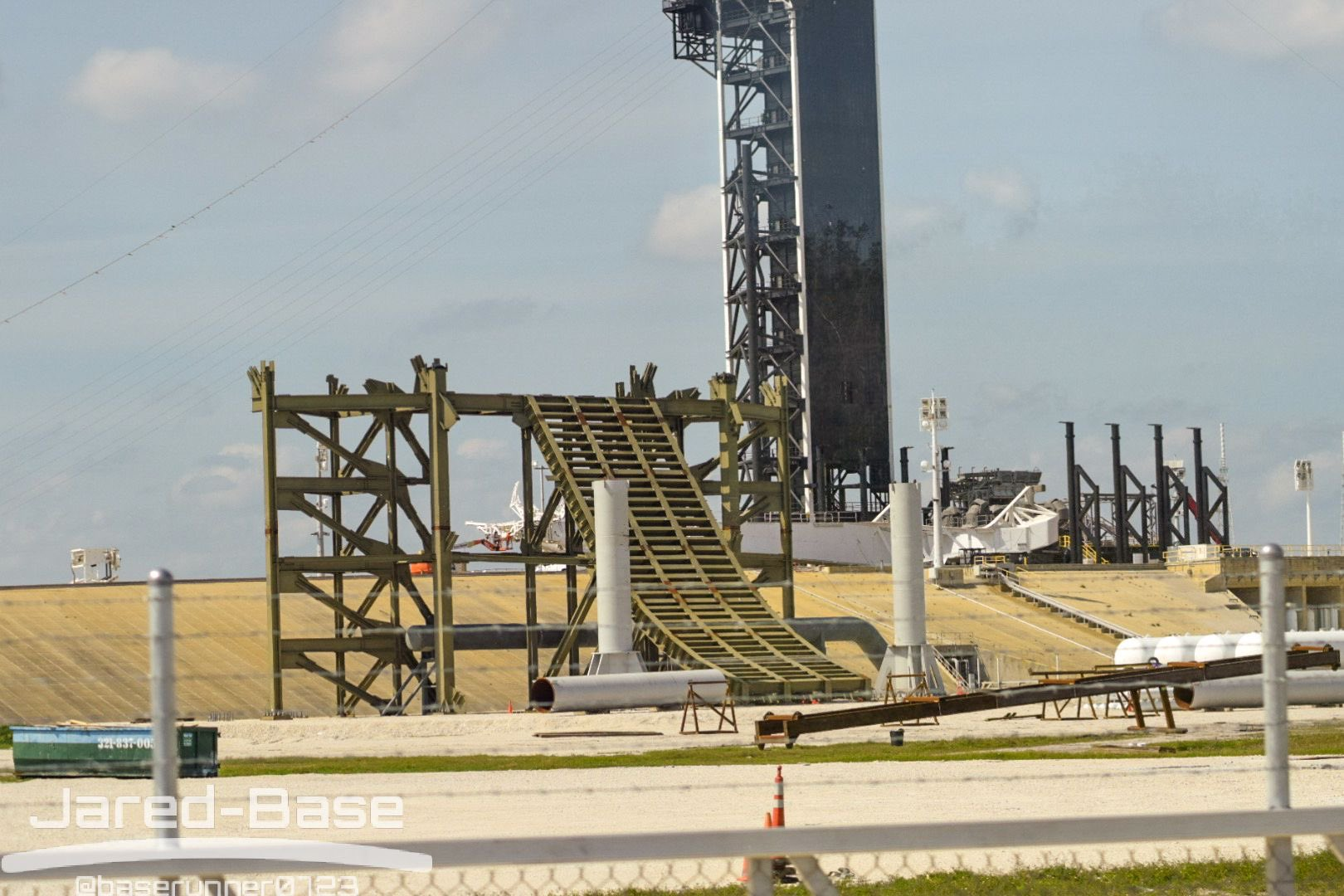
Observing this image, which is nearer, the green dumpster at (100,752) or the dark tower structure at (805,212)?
the green dumpster at (100,752)

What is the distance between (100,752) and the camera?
22.8 metres

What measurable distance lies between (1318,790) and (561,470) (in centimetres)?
2345

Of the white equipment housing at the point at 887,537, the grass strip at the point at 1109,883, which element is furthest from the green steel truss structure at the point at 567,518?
the white equipment housing at the point at 887,537

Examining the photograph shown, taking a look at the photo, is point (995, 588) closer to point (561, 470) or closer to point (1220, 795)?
point (561, 470)

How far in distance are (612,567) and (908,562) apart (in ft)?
18.2

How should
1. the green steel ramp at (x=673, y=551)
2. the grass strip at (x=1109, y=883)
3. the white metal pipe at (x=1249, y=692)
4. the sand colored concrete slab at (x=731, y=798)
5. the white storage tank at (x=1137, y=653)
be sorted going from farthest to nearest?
the white storage tank at (x=1137, y=653) < the green steel ramp at (x=673, y=551) < the white metal pipe at (x=1249, y=692) < the sand colored concrete slab at (x=731, y=798) < the grass strip at (x=1109, y=883)

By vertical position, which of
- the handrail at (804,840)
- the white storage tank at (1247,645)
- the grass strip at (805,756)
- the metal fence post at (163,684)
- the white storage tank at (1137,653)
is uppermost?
the metal fence post at (163,684)

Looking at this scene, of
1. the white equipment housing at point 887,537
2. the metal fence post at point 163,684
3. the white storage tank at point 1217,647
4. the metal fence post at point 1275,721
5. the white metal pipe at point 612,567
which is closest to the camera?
the metal fence post at point 163,684

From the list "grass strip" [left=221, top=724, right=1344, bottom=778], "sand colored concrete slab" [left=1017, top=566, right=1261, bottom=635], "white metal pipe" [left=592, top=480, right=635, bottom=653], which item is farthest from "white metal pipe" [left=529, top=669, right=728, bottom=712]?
"sand colored concrete slab" [left=1017, top=566, right=1261, bottom=635]

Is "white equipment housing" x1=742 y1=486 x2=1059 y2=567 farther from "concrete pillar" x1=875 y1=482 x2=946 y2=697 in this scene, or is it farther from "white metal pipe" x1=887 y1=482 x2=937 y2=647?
"concrete pillar" x1=875 y1=482 x2=946 y2=697

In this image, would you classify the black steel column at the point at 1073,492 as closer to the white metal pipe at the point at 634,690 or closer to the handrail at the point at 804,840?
the white metal pipe at the point at 634,690

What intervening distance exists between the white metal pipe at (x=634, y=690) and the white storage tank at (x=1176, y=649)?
11.4 metres

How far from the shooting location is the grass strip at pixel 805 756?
934 inches

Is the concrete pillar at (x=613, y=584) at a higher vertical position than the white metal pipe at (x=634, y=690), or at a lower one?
higher
